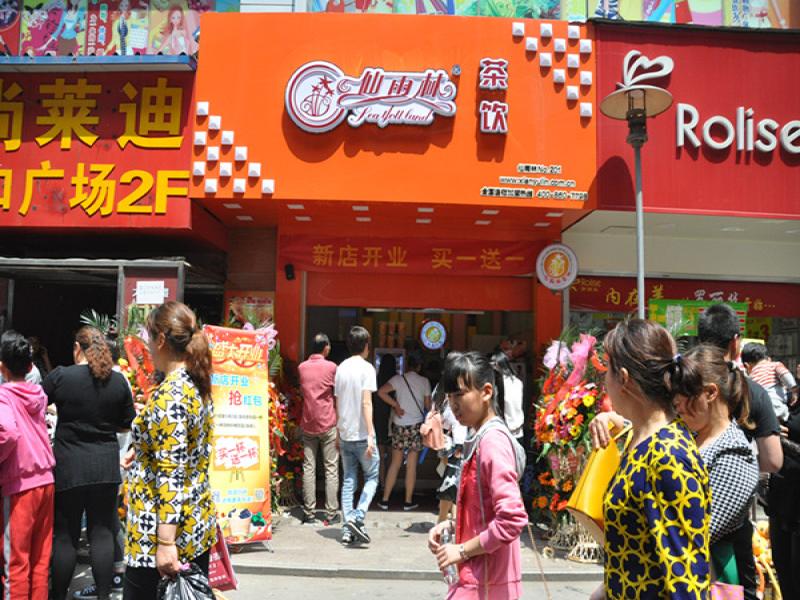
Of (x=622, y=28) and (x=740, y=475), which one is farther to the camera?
(x=622, y=28)

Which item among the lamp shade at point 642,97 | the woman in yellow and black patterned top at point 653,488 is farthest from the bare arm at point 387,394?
the woman in yellow and black patterned top at point 653,488

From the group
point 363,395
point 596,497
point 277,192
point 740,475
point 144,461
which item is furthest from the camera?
point 277,192

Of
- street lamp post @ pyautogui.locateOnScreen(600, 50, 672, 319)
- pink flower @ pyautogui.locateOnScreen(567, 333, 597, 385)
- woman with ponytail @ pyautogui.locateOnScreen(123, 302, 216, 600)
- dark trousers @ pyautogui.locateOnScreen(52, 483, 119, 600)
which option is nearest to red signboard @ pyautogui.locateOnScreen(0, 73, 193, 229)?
dark trousers @ pyautogui.locateOnScreen(52, 483, 119, 600)

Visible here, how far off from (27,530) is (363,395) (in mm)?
3357

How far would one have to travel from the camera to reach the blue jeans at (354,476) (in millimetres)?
6754

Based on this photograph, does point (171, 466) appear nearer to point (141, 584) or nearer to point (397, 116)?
point (141, 584)

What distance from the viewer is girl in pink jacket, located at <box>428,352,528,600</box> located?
2613 millimetres

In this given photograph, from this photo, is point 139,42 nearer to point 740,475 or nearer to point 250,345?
point 250,345

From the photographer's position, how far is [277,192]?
766cm

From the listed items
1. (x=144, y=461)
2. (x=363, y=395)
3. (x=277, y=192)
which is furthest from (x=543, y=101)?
(x=144, y=461)

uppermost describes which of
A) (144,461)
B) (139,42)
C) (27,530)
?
(139,42)

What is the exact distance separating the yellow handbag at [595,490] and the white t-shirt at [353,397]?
4574mm

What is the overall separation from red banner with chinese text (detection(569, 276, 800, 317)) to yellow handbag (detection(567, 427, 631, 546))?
23.1ft

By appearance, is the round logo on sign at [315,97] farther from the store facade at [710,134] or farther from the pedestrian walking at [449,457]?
the pedestrian walking at [449,457]
